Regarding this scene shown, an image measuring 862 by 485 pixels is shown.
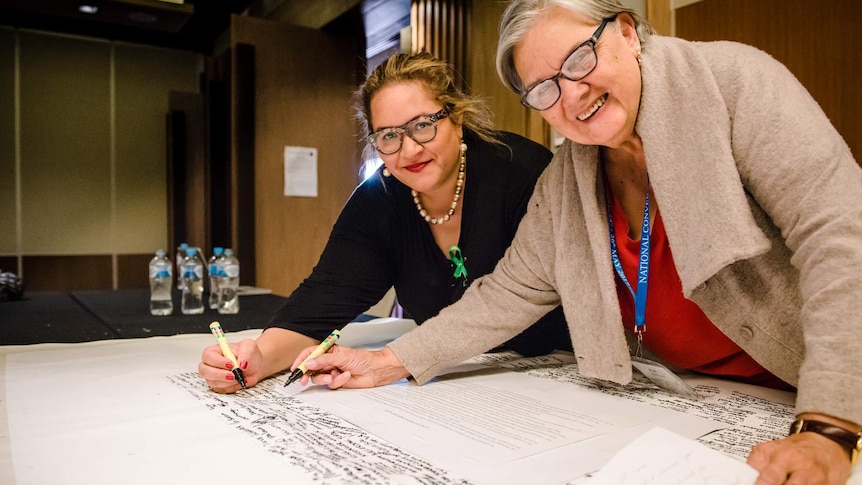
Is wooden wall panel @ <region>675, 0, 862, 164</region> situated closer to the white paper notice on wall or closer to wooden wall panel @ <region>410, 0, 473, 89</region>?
wooden wall panel @ <region>410, 0, 473, 89</region>

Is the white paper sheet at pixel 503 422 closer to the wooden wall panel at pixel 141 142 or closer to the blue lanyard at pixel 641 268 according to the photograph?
the blue lanyard at pixel 641 268

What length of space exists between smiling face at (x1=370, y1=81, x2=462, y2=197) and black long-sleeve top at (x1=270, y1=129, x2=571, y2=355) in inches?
3.0

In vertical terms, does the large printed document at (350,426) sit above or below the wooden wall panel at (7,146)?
below

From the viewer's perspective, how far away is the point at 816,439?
608 millimetres

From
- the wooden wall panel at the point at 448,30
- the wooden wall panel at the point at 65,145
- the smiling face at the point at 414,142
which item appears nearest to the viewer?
the smiling face at the point at 414,142

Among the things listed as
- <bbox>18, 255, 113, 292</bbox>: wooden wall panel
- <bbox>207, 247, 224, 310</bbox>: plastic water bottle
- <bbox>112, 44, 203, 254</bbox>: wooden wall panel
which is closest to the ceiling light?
<bbox>207, 247, 224, 310</bbox>: plastic water bottle

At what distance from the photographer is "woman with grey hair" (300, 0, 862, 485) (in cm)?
68

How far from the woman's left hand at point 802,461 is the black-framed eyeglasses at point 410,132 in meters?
0.87

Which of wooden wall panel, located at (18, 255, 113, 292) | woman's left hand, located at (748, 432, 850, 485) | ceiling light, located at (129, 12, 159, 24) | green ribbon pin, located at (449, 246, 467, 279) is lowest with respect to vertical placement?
wooden wall panel, located at (18, 255, 113, 292)

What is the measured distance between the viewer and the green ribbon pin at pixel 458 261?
1.32 meters

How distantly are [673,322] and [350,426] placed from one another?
563 millimetres

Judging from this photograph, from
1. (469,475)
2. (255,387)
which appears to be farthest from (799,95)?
(255,387)

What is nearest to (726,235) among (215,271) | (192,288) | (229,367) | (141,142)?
(229,367)

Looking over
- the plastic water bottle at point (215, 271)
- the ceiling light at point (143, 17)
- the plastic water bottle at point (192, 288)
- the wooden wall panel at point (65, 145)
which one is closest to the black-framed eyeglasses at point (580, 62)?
the plastic water bottle at point (192, 288)
